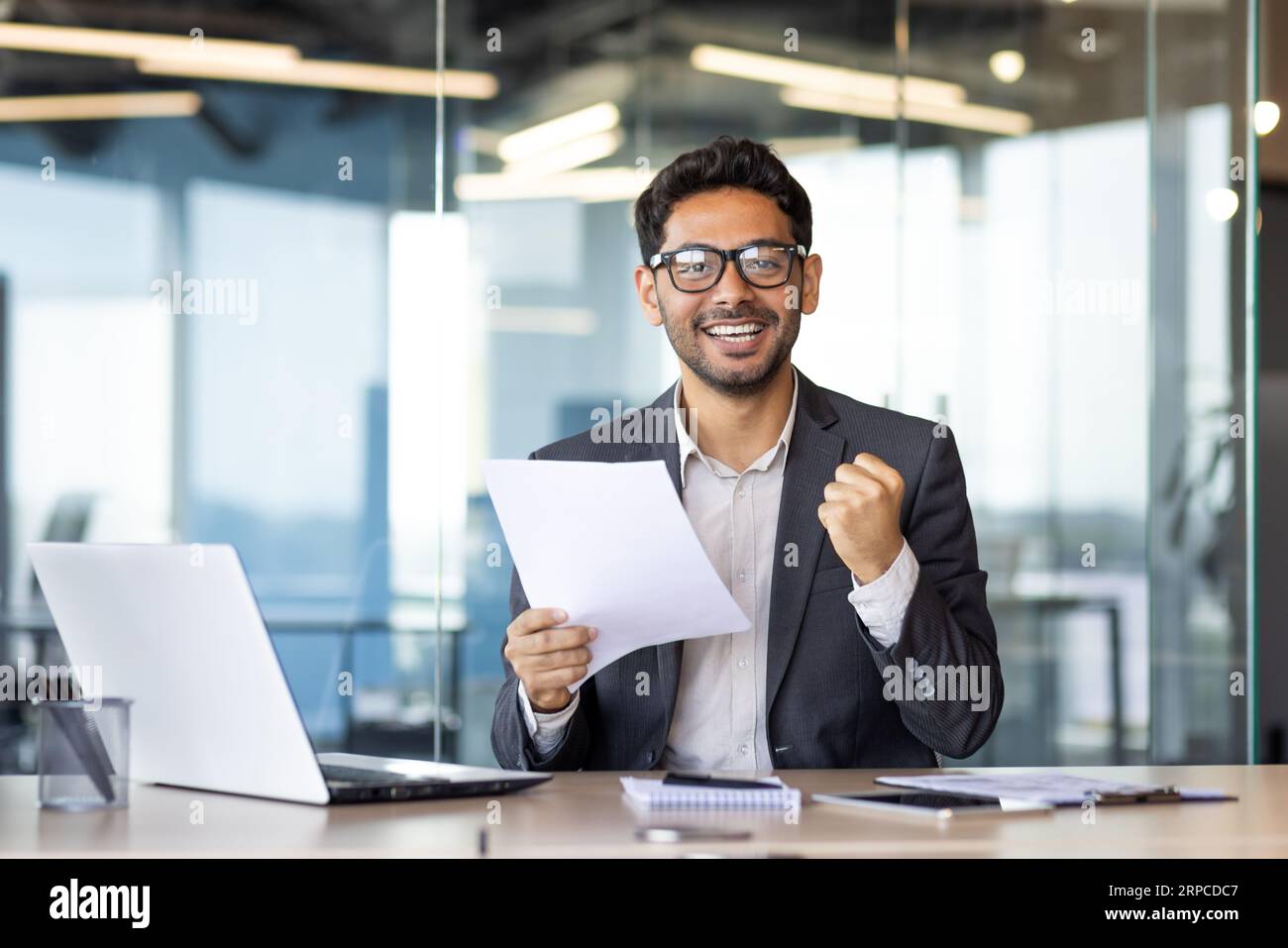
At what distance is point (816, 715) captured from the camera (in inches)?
84.0

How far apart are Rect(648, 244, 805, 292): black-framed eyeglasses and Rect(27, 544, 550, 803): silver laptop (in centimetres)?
87

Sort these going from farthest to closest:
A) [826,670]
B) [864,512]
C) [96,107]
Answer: [96,107]
[826,670]
[864,512]

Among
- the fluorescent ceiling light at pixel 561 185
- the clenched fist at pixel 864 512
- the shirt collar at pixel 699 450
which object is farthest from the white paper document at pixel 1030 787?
the fluorescent ceiling light at pixel 561 185

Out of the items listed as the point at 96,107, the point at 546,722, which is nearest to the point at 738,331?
the point at 546,722

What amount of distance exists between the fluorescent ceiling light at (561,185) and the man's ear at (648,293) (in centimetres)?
171

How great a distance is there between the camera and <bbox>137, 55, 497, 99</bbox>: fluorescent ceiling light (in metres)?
4.07

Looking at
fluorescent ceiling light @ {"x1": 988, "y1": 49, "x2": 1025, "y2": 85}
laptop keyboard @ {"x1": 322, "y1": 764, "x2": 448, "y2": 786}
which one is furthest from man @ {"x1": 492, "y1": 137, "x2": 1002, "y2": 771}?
fluorescent ceiling light @ {"x1": 988, "y1": 49, "x2": 1025, "y2": 85}

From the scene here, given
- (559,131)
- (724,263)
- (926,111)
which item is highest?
(926,111)

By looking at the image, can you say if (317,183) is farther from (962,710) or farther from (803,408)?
(962,710)

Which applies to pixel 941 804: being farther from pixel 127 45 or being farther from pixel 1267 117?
pixel 1267 117

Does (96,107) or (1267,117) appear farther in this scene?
(1267,117)

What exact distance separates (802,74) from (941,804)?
3.29 m

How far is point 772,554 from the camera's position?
2.27m

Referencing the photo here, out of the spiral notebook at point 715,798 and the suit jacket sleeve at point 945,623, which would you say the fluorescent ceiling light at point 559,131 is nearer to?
the suit jacket sleeve at point 945,623
